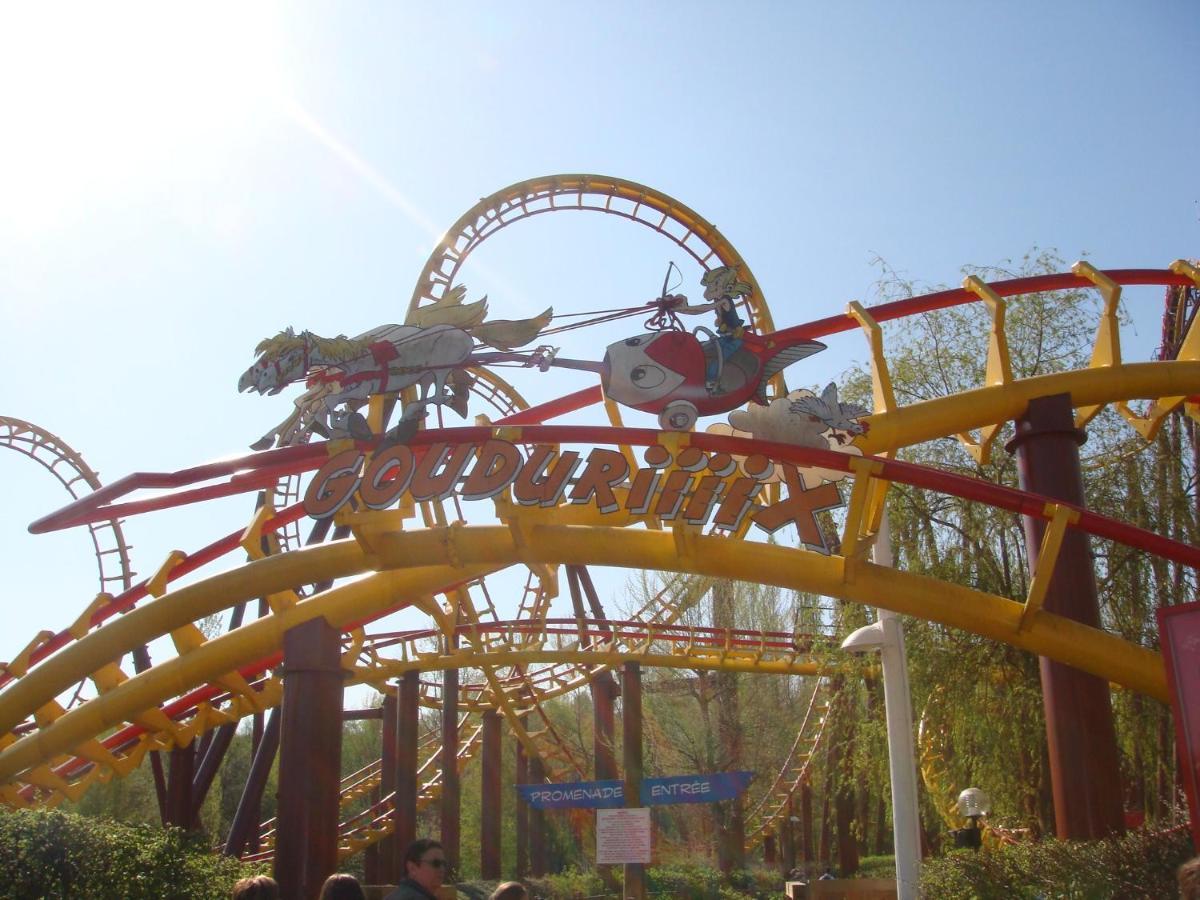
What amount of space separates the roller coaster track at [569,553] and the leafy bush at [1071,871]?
1759mm

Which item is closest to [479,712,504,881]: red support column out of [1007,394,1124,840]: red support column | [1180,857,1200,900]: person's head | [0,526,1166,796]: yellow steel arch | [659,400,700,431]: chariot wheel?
[0,526,1166,796]: yellow steel arch

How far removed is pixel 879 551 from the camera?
9945mm

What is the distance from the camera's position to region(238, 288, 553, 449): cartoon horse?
1038 centimetres

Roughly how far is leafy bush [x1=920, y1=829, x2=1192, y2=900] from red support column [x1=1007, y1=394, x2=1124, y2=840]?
1.33 meters

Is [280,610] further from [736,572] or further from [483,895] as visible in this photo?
[483,895]

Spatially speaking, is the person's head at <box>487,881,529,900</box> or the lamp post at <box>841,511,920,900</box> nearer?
the person's head at <box>487,881,529,900</box>

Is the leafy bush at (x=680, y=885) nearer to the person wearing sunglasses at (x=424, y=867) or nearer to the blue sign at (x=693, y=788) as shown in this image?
the blue sign at (x=693, y=788)

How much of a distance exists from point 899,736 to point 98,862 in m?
5.95

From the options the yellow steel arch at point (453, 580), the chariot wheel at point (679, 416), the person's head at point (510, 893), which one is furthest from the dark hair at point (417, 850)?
the chariot wheel at point (679, 416)

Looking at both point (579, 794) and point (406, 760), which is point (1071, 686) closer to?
point (579, 794)

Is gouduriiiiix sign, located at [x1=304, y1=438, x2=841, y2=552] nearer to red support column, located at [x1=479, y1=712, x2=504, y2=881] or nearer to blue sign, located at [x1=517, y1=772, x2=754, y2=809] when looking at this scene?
blue sign, located at [x1=517, y1=772, x2=754, y2=809]

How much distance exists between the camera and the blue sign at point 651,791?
32.6 feet

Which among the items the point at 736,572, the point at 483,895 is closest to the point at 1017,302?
the point at 736,572

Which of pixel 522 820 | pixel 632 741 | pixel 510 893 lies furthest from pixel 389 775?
pixel 510 893
